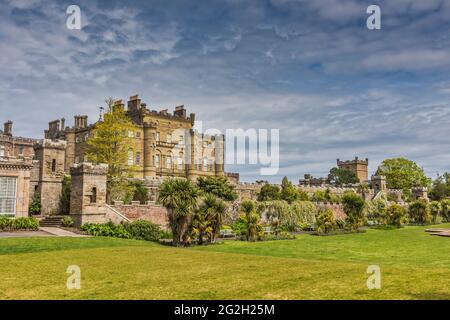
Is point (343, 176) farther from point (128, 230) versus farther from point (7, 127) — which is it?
point (128, 230)

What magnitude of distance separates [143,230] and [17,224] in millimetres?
8481

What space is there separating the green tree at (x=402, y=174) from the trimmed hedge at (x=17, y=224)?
80.1 metres

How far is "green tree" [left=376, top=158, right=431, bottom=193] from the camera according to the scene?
317ft

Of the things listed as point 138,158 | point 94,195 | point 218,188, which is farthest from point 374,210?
point 94,195

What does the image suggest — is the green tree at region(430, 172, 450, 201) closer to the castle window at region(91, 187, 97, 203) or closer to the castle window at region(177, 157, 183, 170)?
the castle window at region(177, 157, 183, 170)

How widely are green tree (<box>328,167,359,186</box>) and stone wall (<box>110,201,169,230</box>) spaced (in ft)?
248

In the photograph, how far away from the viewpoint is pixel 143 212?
36.3m

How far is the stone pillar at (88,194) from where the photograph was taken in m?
31.6

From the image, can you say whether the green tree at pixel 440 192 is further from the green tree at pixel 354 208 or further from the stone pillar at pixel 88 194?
the stone pillar at pixel 88 194

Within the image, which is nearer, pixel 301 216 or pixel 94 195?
pixel 94 195

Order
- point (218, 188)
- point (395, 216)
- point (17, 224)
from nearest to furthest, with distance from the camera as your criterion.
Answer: point (17, 224) < point (395, 216) < point (218, 188)

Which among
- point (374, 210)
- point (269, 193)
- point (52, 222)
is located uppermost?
point (269, 193)
